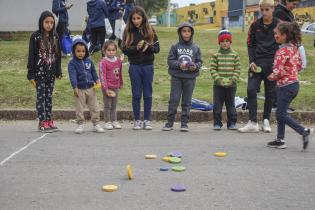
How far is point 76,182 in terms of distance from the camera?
5266 millimetres

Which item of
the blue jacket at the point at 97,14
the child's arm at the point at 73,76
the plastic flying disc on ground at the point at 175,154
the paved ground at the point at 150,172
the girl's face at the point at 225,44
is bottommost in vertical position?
the paved ground at the point at 150,172

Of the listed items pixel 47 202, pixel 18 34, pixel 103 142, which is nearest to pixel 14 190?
pixel 47 202

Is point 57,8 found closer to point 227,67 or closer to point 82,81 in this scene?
point 82,81

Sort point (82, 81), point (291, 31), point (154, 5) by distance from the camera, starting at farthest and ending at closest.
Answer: point (154, 5), point (82, 81), point (291, 31)

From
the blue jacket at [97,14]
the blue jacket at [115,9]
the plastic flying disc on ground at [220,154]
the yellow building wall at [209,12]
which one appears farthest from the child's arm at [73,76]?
the yellow building wall at [209,12]

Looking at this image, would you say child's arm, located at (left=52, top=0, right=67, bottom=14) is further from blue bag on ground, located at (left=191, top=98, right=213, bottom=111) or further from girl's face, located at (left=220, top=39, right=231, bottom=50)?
girl's face, located at (left=220, top=39, right=231, bottom=50)

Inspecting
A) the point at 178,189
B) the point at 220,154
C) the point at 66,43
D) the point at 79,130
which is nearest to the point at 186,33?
the point at 79,130

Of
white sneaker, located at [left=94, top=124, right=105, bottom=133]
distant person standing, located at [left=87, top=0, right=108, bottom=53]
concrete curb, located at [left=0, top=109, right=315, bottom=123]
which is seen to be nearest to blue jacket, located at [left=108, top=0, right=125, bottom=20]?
distant person standing, located at [left=87, top=0, right=108, bottom=53]

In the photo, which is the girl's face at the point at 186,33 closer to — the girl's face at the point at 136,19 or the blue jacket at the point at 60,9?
the girl's face at the point at 136,19

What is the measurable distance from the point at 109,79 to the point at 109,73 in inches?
3.7

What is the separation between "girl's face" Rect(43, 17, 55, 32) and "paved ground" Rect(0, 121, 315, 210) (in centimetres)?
157

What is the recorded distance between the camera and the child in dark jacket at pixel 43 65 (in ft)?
26.5

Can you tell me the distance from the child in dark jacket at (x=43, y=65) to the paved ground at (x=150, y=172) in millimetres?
337

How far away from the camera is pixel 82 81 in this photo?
26.8ft
